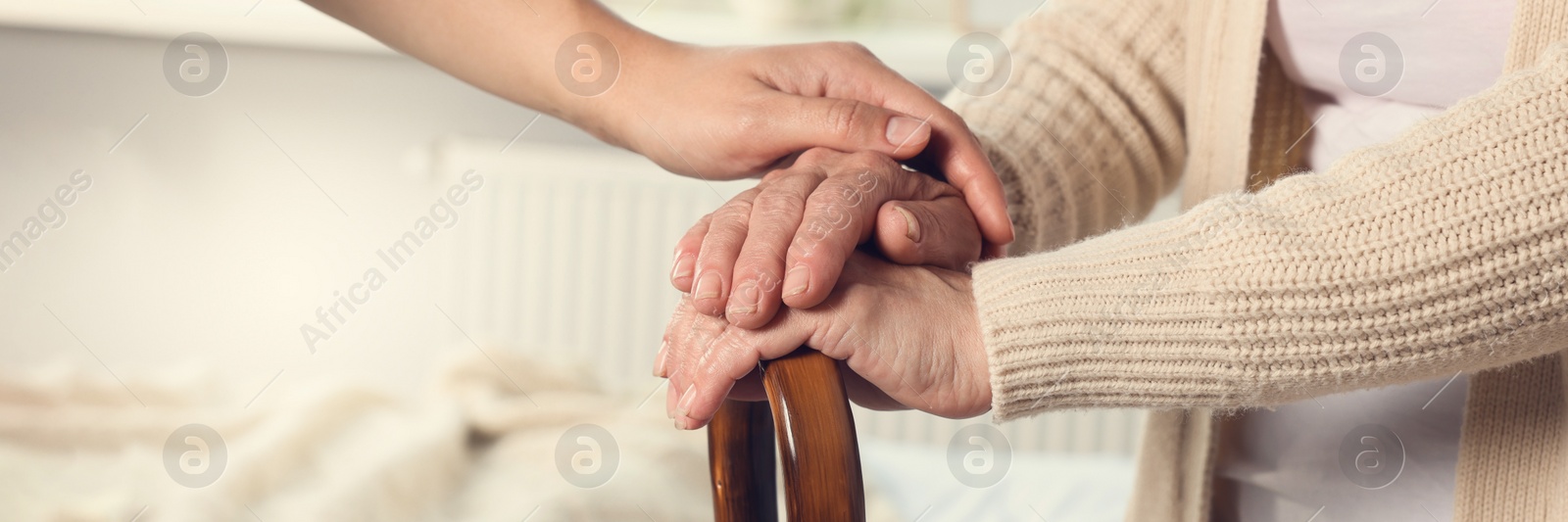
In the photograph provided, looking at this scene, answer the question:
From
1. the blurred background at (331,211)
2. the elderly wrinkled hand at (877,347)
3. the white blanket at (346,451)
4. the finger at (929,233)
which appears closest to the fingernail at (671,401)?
the elderly wrinkled hand at (877,347)

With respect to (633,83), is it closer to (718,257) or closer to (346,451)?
(718,257)

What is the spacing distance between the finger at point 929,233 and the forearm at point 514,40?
0.69 ft

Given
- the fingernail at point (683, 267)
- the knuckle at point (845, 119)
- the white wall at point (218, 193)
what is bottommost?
the fingernail at point (683, 267)

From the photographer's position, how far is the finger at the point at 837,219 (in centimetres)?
46

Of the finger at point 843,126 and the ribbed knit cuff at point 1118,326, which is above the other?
the finger at point 843,126

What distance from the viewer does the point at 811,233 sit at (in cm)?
49

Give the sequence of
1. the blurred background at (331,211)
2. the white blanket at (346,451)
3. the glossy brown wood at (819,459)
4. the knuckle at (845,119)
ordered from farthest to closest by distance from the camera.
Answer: the blurred background at (331,211)
the white blanket at (346,451)
the knuckle at (845,119)
the glossy brown wood at (819,459)

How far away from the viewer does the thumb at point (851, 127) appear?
0.61m

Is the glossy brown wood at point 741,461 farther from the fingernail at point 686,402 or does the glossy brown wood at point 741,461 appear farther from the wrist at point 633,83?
the wrist at point 633,83

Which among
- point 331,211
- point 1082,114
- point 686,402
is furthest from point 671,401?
point 331,211

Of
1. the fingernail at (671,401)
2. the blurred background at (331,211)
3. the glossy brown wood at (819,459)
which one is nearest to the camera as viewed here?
the glossy brown wood at (819,459)

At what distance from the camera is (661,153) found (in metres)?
0.66

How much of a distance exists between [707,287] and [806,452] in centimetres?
12

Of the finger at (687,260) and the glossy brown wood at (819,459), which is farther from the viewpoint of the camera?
the finger at (687,260)
